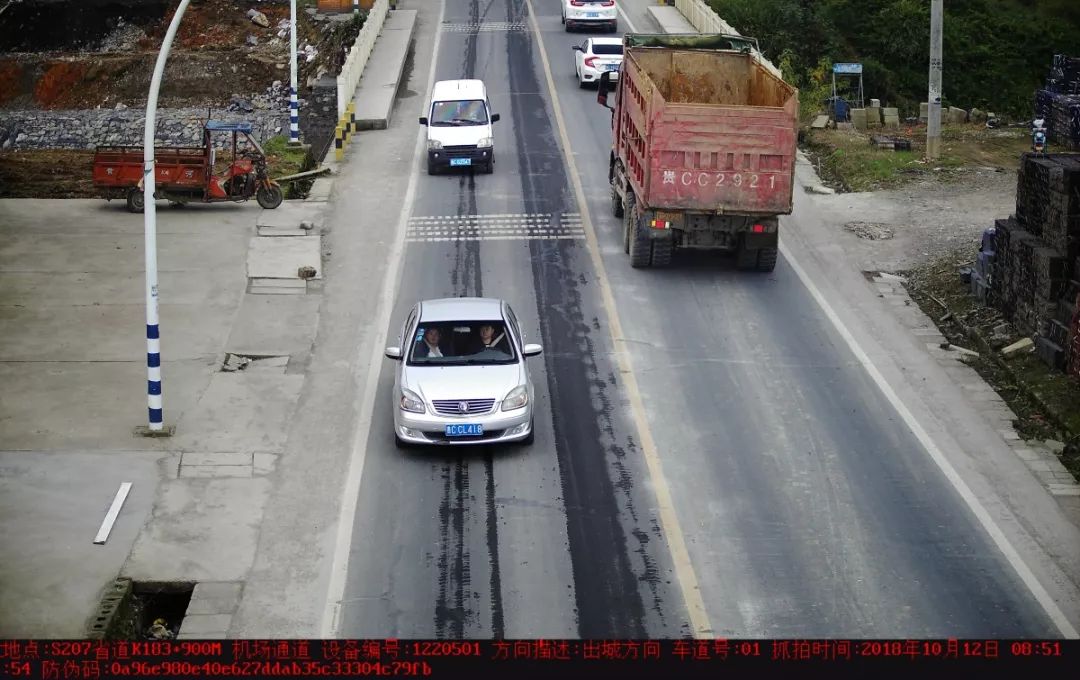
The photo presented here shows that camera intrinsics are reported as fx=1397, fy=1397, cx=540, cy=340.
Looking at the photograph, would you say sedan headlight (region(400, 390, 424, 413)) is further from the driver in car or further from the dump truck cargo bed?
the dump truck cargo bed

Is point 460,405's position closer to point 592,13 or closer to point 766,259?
point 766,259

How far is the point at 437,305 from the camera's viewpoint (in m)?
18.5

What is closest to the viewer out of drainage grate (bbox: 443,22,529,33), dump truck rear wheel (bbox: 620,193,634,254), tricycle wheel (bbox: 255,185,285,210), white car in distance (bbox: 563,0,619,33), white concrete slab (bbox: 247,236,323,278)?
white concrete slab (bbox: 247,236,323,278)

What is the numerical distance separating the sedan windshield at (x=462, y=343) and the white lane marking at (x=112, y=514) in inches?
147

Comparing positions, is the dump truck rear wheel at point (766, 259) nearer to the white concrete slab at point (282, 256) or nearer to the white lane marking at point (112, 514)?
the white concrete slab at point (282, 256)

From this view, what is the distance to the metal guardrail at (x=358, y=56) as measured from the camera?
36.7 meters

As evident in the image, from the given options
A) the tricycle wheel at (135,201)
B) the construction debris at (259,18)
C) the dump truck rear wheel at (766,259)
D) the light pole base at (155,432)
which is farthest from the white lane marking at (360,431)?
the construction debris at (259,18)

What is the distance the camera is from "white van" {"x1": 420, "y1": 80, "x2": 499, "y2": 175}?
3103 centimetres

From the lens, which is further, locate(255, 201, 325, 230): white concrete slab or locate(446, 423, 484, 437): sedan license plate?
locate(255, 201, 325, 230): white concrete slab

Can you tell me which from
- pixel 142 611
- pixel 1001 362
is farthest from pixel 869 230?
pixel 142 611

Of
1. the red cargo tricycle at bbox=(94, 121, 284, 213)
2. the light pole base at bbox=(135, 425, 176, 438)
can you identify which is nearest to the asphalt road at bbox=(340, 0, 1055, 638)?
the light pole base at bbox=(135, 425, 176, 438)

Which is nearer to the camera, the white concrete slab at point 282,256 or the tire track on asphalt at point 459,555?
the tire track on asphalt at point 459,555

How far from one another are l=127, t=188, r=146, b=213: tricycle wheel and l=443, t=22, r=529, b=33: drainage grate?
77.2 ft

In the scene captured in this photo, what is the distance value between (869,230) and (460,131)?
948 centimetres
